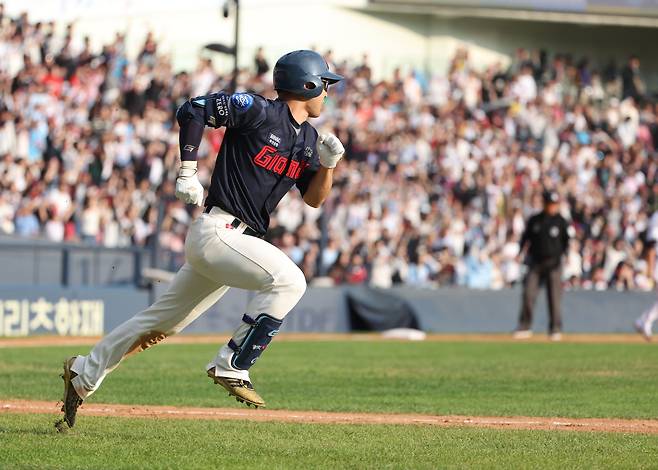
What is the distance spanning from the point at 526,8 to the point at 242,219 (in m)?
29.9

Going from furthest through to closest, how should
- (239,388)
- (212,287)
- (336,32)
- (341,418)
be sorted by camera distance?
1. (336,32)
2. (341,418)
3. (212,287)
4. (239,388)

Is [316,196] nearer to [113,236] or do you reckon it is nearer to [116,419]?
[116,419]

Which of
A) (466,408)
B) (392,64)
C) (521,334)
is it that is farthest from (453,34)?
(466,408)

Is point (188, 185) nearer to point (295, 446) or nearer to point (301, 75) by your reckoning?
point (301, 75)

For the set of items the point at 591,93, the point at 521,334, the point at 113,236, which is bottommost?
the point at 521,334

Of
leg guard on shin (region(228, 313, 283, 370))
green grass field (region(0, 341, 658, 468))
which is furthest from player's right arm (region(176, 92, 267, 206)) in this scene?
green grass field (region(0, 341, 658, 468))

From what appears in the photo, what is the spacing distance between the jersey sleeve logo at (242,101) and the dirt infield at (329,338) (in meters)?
10.2

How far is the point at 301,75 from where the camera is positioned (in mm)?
7668

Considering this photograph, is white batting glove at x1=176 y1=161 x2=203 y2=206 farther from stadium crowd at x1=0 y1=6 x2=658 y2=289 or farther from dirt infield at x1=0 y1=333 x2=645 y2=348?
stadium crowd at x1=0 y1=6 x2=658 y2=289

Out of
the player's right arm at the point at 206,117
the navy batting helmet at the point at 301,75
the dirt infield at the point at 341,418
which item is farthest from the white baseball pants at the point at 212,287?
the dirt infield at the point at 341,418

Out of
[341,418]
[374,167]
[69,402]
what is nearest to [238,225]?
Result: [69,402]

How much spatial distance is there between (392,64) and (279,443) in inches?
1061

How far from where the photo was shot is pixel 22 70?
885 inches

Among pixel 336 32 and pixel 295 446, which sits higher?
pixel 336 32
